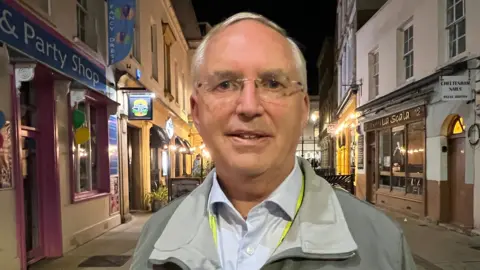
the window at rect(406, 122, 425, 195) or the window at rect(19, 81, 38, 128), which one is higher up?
the window at rect(19, 81, 38, 128)

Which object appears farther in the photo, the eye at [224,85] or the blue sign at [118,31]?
the blue sign at [118,31]

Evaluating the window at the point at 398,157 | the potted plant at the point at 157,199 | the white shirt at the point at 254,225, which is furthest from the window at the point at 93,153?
the window at the point at 398,157

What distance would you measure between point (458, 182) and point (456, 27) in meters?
3.77

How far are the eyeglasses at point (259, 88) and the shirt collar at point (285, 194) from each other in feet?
0.94

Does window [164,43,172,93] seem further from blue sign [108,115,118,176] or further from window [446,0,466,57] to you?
window [446,0,466,57]

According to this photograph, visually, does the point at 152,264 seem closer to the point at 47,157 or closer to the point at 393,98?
the point at 47,157

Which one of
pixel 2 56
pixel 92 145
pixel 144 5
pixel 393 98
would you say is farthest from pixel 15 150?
pixel 393 98

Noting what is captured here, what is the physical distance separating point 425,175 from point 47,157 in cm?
957

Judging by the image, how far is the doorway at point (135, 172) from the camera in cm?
1274

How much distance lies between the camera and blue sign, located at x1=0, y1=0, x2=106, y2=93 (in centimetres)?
541

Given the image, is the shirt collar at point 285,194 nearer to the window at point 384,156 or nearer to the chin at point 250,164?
the chin at point 250,164

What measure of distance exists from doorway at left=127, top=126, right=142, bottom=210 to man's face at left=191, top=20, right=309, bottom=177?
11837 mm

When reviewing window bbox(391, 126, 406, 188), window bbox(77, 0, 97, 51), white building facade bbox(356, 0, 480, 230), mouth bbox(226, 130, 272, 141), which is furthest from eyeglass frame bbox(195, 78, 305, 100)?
window bbox(391, 126, 406, 188)

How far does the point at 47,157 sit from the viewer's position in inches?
274
